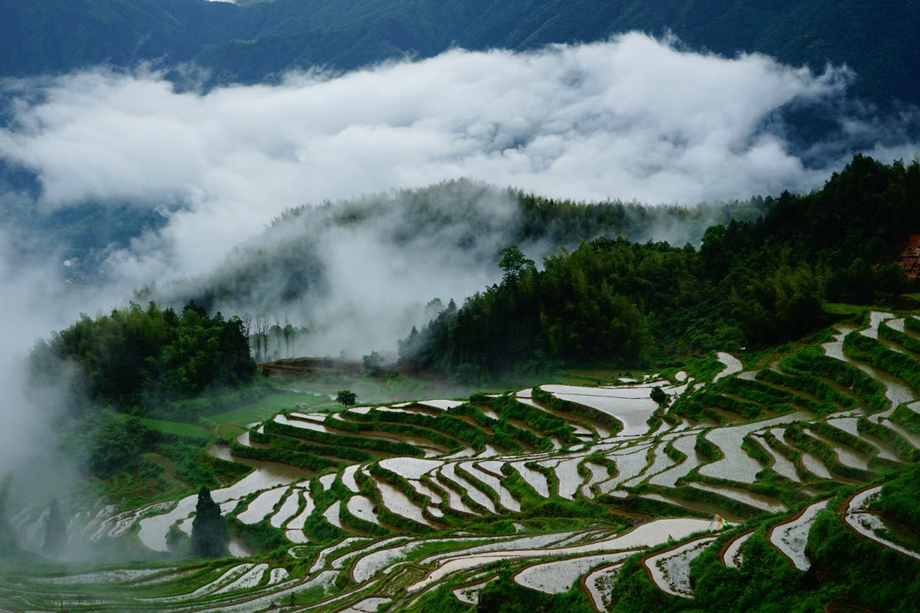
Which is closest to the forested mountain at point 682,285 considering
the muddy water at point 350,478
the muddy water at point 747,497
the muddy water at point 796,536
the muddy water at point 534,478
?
the muddy water at point 534,478

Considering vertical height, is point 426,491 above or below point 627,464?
below

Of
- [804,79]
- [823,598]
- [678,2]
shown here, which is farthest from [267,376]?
[678,2]

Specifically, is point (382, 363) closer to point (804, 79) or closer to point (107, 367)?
point (107, 367)

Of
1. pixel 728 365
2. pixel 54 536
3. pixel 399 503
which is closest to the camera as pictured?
pixel 399 503

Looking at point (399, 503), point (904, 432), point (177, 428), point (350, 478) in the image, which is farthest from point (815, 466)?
point (177, 428)

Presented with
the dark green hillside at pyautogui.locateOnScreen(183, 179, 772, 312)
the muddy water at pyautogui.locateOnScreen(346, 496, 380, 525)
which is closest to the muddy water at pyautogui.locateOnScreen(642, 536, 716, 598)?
the muddy water at pyautogui.locateOnScreen(346, 496, 380, 525)

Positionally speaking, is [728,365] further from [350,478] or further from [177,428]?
[177,428]
